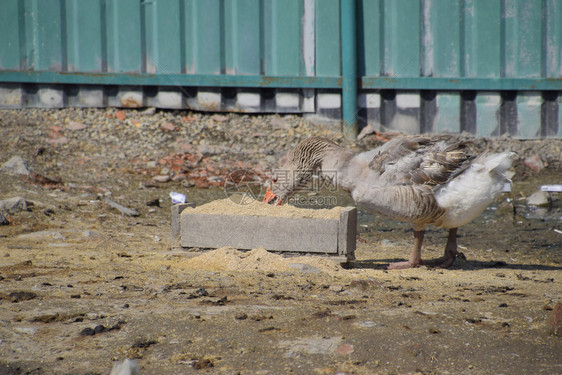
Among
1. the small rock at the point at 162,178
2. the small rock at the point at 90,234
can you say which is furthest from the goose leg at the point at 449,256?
the small rock at the point at 162,178

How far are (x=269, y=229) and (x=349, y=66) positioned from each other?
4.55 meters

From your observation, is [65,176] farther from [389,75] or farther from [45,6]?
[389,75]

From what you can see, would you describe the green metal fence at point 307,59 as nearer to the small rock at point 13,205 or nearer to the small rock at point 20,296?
the small rock at point 13,205

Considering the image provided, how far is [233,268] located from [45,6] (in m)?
6.81

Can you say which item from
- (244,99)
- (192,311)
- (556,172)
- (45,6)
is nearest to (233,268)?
(192,311)

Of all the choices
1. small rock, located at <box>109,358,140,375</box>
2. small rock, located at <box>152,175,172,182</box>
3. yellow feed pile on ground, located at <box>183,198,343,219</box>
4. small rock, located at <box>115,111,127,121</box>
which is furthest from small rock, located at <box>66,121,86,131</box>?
small rock, located at <box>109,358,140,375</box>

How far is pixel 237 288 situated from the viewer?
4953 millimetres

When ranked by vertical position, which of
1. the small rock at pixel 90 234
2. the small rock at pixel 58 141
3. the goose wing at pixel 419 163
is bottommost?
the small rock at pixel 90 234

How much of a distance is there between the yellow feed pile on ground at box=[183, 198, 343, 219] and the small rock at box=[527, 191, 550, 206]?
3532 millimetres

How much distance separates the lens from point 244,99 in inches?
409

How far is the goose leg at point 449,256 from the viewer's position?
20.1 feet

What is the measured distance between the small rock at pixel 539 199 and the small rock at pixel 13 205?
246 inches

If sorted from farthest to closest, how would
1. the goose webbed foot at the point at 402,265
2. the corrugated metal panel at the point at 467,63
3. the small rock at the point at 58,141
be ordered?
the small rock at the point at 58,141 → the corrugated metal panel at the point at 467,63 → the goose webbed foot at the point at 402,265

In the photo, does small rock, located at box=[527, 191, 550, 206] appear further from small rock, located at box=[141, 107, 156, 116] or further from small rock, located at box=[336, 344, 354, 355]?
small rock, located at box=[141, 107, 156, 116]
